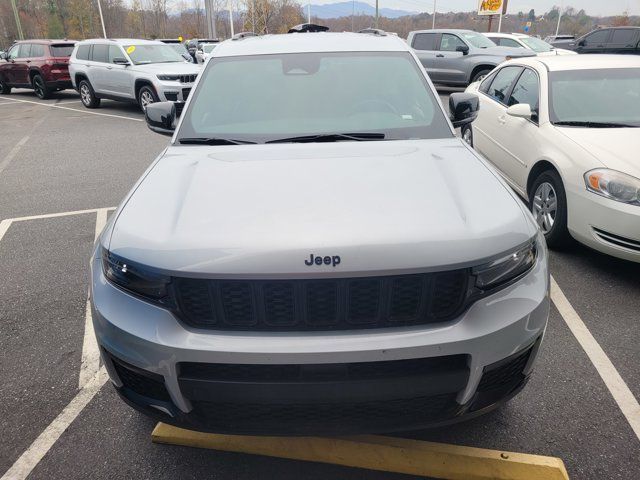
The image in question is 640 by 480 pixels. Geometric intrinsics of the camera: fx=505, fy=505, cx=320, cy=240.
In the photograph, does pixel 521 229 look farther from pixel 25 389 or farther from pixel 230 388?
pixel 25 389

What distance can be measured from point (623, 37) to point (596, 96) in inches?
662

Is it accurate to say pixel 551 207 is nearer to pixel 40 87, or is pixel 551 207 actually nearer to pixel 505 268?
pixel 505 268

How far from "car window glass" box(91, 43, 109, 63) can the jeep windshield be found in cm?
1154

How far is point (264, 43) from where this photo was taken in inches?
147

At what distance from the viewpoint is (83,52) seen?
14.1 m

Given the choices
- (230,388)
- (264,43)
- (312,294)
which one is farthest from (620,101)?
(230,388)

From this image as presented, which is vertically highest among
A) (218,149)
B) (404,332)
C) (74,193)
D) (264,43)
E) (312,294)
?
(264,43)

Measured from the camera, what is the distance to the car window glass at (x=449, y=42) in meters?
14.6

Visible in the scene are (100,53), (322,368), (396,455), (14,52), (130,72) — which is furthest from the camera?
(14,52)

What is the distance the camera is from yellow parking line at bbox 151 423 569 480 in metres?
2.13

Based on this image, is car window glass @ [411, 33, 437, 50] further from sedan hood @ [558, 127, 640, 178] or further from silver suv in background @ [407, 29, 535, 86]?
sedan hood @ [558, 127, 640, 178]

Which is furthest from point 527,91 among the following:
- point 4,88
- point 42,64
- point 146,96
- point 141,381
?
point 4,88

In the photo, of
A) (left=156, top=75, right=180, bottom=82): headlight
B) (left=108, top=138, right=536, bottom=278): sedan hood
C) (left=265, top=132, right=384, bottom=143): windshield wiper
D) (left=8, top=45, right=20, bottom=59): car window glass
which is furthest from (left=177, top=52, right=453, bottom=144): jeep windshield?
(left=8, top=45, right=20, bottom=59): car window glass

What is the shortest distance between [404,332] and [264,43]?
2.71m
